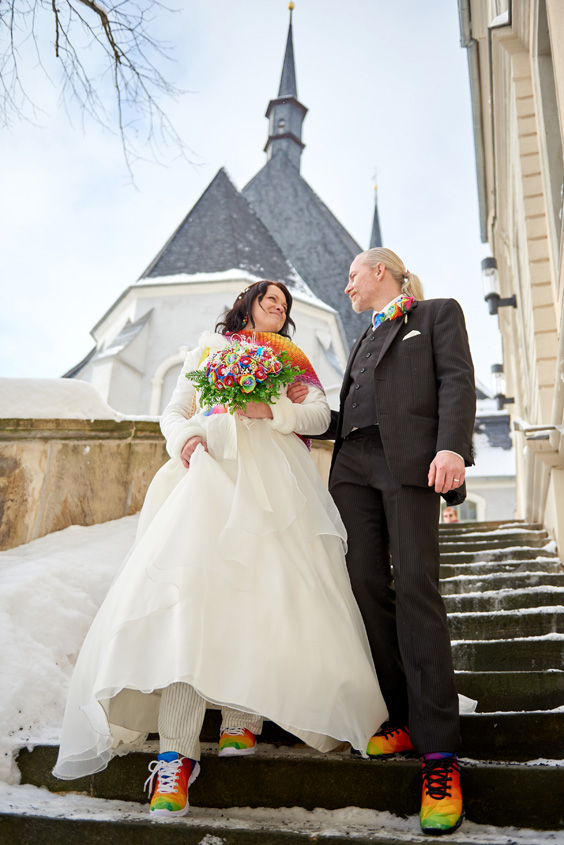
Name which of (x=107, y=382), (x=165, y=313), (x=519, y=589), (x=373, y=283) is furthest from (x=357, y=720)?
(x=165, y=313)

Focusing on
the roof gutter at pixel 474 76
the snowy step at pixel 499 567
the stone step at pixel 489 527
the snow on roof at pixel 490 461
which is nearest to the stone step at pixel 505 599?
the snowy step at pixel 499 567

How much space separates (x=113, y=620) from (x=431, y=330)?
5.38ft

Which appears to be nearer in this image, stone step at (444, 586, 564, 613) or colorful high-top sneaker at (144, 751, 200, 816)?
colorful high-top sneaker at (144, 751, 200, 816)

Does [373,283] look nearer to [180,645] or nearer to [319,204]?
[180,645]

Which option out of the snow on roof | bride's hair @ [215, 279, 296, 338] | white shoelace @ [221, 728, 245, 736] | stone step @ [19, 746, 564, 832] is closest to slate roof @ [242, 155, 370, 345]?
the snow on roof

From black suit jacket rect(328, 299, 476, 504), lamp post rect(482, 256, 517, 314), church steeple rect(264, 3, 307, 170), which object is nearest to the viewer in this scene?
black suit jacket rect(328, 299, 476, 504)

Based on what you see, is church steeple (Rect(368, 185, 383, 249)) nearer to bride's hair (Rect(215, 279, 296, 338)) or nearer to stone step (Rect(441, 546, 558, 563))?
stone step (Rect(441, 546, 558, 563))

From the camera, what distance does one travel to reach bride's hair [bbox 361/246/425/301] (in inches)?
126

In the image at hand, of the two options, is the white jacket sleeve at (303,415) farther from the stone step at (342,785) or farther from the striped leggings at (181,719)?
the stone step at (342,785)

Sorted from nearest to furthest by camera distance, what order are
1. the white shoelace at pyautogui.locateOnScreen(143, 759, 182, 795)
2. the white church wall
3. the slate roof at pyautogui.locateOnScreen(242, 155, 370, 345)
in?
the white shoelace at pyautogui.locateOnScreen(143, 759, 182, 795)
the white church wall
the slate roof at pyautogui.locateOnScreen(242, 155, 370, 345)

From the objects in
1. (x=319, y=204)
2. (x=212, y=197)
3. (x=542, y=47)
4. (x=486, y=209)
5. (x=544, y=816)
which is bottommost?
(x=544, y=816)

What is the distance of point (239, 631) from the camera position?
2.35m

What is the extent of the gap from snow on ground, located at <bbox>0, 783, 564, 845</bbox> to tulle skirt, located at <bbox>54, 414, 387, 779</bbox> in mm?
169

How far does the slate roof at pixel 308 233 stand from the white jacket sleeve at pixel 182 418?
22103 millimetres
